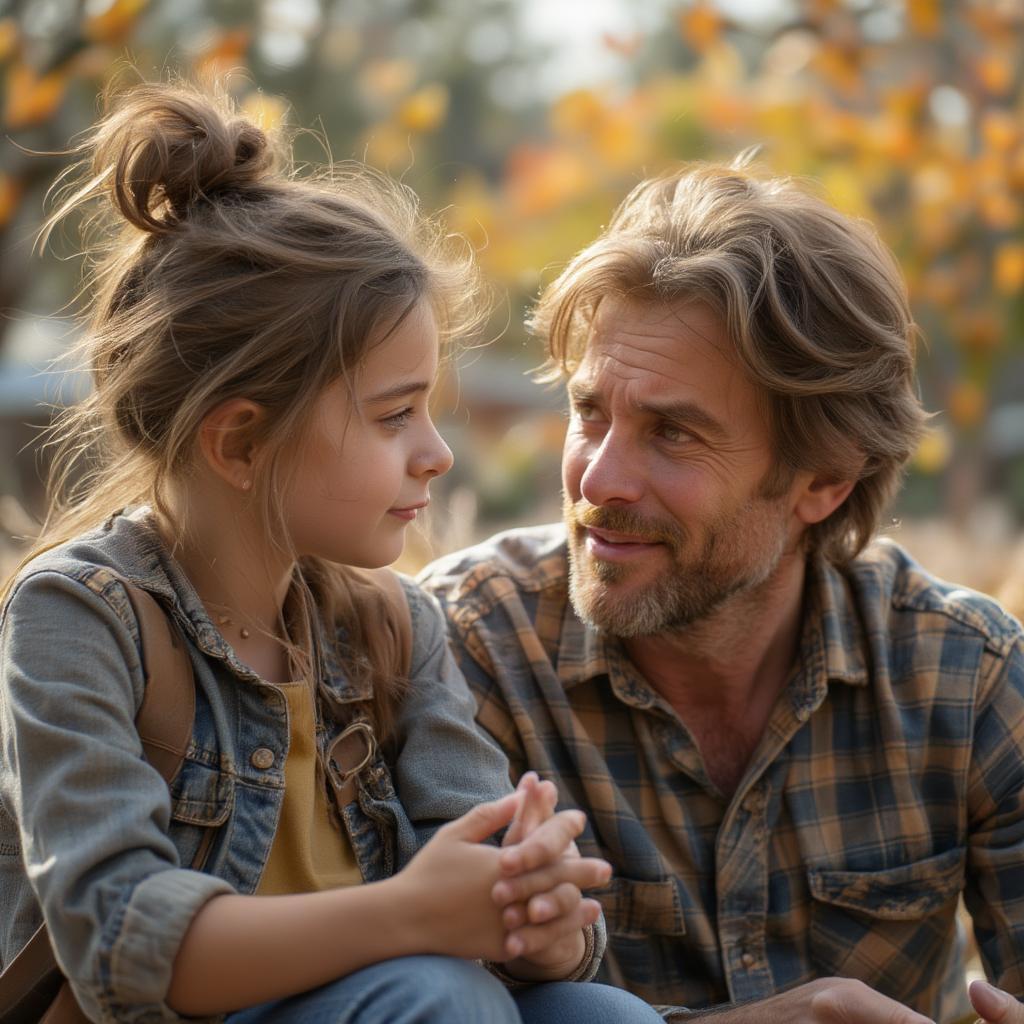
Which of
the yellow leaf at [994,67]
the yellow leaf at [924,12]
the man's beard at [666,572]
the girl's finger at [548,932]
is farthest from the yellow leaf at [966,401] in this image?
the girl's finger at [548,932]

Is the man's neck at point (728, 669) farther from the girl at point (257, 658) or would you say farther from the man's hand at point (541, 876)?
the man's hand at point (541, 876)

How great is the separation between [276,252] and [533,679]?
1.06m

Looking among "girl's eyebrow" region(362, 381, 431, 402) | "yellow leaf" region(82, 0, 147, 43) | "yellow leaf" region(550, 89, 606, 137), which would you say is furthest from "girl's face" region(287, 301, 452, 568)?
"yellow leaf" region(550, 89, 606, 137)

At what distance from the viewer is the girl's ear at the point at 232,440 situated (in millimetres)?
2162

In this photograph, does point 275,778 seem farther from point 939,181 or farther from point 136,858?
point 939,181

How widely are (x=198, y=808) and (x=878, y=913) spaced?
4.52ft

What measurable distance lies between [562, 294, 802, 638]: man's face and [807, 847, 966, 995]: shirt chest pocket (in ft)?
1.92

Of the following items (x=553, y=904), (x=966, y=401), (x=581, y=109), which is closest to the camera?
(x=553, y=904)

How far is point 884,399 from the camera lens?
2.93 metres

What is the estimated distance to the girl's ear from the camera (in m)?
2.16

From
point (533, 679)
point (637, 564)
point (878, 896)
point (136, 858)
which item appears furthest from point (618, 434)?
point (136, 858)

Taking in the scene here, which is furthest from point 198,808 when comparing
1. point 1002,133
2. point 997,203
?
point 997,203

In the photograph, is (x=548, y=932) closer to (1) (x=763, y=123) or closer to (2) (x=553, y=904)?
(2) (x=553, y=904)

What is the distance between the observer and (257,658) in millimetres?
2254
